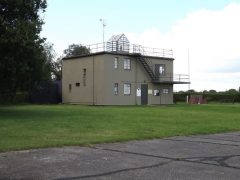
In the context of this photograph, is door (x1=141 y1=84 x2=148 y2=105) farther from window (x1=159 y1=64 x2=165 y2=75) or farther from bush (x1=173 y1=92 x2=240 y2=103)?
bush (x1=173 y1=92 x2=240 y2=103)

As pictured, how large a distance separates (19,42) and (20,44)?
16 cm

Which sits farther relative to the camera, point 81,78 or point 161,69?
point 161,69

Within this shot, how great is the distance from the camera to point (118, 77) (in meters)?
56.6

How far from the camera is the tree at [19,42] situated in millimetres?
28734

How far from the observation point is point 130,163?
440 inches

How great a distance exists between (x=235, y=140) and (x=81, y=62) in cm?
4281

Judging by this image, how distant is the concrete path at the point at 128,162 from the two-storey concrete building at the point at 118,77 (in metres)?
40.0

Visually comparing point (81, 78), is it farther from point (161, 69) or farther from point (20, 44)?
point (20, 44)

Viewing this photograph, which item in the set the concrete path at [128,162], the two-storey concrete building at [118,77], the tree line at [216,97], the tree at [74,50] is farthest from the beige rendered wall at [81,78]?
the concrete path at [128,162]

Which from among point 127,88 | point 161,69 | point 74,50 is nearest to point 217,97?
point 161,69

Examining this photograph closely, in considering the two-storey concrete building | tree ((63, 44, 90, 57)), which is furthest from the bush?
tree ((63, 44, 90, 57))

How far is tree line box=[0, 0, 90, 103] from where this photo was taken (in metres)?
28.8

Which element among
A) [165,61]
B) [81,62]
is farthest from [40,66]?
[165,61]

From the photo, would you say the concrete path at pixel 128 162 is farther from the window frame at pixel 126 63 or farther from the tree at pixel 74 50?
Result: the tree at pixel 74 50
